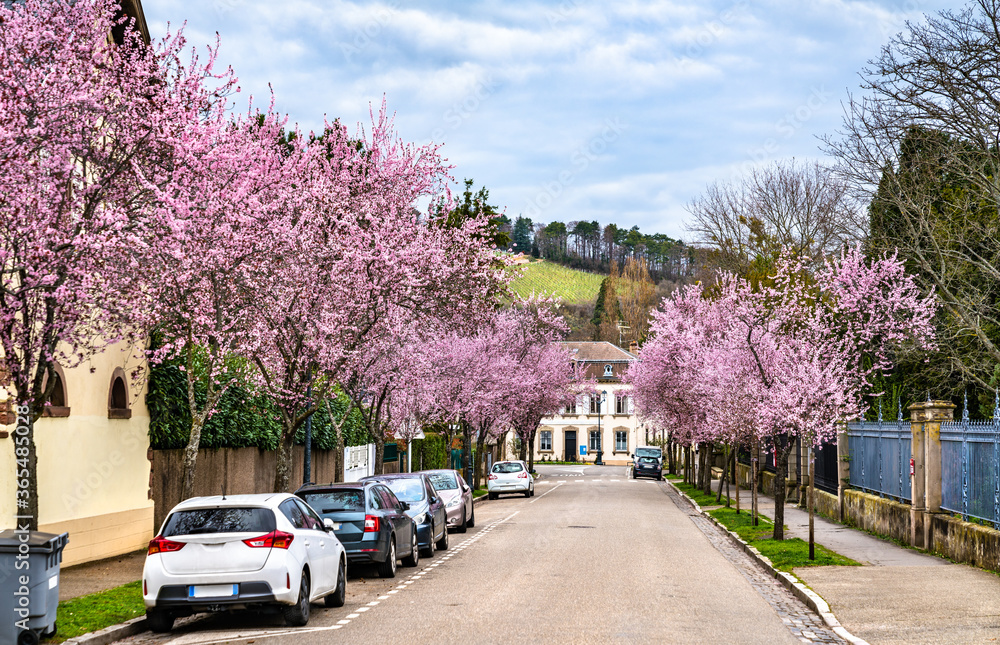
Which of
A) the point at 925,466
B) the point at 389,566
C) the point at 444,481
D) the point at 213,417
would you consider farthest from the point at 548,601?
the point at 444,481

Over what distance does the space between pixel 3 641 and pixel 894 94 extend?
73.5ft

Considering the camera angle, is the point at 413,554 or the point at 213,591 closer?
the point at 213,591

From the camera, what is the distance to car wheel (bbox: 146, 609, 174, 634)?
1209 centimetres

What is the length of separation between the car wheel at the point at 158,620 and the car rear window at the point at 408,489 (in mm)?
9848

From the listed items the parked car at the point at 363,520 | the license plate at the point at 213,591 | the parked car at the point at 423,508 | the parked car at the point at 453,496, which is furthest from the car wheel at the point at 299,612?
the parked car at the point at 453,496

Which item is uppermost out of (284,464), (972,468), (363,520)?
(972,468)

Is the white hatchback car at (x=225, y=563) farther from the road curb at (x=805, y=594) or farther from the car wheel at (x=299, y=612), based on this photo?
the road curb at (x=805, y=594)

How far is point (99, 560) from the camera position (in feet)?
63.6

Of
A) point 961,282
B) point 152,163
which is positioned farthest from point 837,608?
point 961,282

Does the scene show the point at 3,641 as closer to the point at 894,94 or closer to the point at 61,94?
the point at 61,94

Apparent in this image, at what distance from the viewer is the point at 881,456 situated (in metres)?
25.3

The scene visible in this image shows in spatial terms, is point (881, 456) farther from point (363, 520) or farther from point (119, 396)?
point (119, 396)

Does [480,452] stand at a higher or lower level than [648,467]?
higher

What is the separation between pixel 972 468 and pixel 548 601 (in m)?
8.82
